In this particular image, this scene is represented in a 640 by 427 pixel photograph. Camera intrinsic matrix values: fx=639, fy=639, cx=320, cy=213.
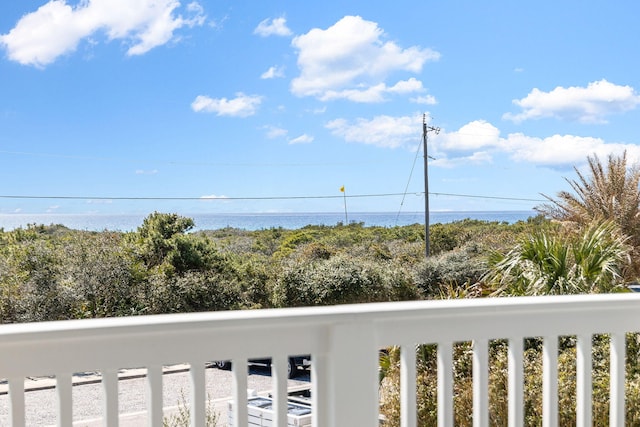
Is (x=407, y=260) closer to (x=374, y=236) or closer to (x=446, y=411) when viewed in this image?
(x=374, y=236)

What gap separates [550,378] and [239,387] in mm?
581

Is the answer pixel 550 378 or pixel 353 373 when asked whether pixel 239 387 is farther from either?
pixel 550 378

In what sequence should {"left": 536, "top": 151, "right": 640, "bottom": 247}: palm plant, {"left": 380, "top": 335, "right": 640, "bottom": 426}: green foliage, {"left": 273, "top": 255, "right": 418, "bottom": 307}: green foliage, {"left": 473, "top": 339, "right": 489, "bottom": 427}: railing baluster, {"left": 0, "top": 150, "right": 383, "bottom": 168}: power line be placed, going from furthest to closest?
{"left": 0, "top": 150, "right": 383, "bottom": 168}: power line → {"left": 273, "top": 255, "right": 418, "bottom": 307}: green foliage → {"left": 536, "top": 151, "right": 640, "bottom": 247}: palm plant → {"left": 380, "top": 335, "right": 640, "bottom": 426}: green foliage → {"left": 473, "top": 339, "right": 489, "bottom": 427}: railing baluster

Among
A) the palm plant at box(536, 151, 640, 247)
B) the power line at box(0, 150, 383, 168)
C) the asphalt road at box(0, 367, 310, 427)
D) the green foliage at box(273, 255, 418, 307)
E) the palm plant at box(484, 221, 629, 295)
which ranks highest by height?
the power line at box(0, 150, 383, 168)

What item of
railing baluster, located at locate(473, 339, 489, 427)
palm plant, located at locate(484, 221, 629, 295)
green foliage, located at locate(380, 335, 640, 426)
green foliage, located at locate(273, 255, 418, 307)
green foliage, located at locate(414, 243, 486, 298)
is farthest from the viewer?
green foliage, located at locate(273, 255, 418, 307)

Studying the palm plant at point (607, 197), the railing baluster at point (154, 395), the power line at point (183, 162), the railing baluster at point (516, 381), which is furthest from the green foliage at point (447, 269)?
the power line at point (183, 162)

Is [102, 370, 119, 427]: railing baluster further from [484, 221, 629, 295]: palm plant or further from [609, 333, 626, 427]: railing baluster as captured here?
[484, 221, 629, 295]: palm plant

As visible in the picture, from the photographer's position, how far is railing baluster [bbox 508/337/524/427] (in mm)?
1169

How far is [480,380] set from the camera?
1.15 meters

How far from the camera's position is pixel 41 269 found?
8750mm

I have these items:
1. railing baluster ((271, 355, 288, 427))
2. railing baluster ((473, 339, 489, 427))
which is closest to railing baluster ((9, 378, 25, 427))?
railing baluster ((271, 355, 288, 427))

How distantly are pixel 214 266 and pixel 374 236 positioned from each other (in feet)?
9.72

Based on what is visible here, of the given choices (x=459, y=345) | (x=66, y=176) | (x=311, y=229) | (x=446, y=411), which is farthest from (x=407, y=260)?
(x=66, y=176)

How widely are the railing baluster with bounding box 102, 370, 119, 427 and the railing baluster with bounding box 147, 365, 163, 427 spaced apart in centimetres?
5
